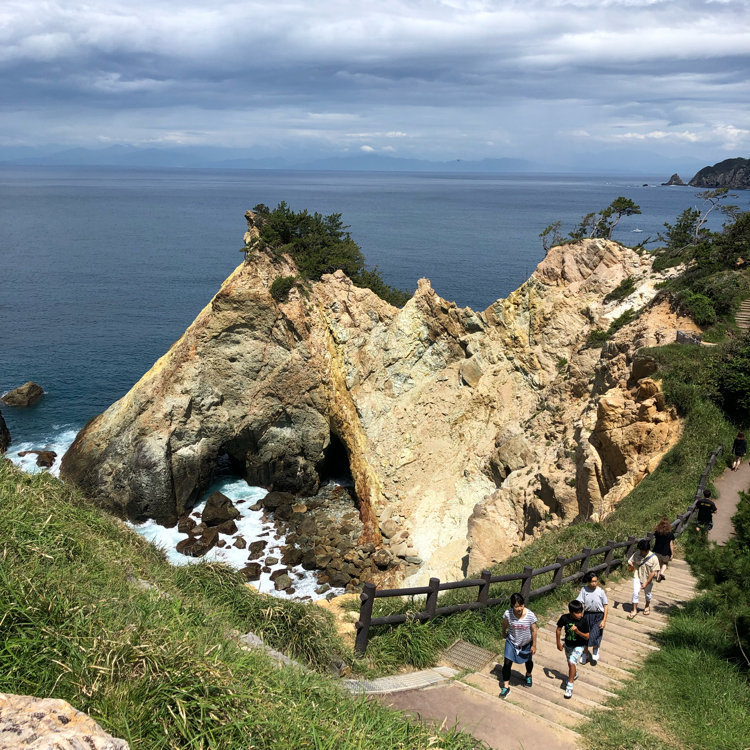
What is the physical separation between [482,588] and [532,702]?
8.08 feet

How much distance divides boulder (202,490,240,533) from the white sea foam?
1.82 ft

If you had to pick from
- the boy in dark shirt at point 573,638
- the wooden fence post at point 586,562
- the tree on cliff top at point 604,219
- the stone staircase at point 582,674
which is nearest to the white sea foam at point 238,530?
the wooden fence post at point 586,562

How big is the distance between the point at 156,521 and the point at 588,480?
25127 millimetres

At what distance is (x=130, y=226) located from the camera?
128 metres

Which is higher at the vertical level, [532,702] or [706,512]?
[706,512]

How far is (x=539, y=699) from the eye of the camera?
8.24m

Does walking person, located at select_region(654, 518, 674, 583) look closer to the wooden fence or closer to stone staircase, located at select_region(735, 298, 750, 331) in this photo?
the wooden fence

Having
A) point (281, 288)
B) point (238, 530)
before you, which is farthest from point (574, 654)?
point (281, 288)

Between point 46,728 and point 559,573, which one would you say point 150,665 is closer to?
point 46,728

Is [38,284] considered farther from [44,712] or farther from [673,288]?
[44,712]

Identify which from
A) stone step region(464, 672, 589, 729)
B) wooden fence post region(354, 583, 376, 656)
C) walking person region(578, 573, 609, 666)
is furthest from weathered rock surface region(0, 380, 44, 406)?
walking person region(578, 573, 609, 666)

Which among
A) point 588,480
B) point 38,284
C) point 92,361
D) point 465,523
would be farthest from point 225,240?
point 588,480

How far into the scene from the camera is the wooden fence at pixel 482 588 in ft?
30.5

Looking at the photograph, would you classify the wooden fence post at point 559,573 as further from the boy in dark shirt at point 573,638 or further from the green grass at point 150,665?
the green grass at point 150,665
